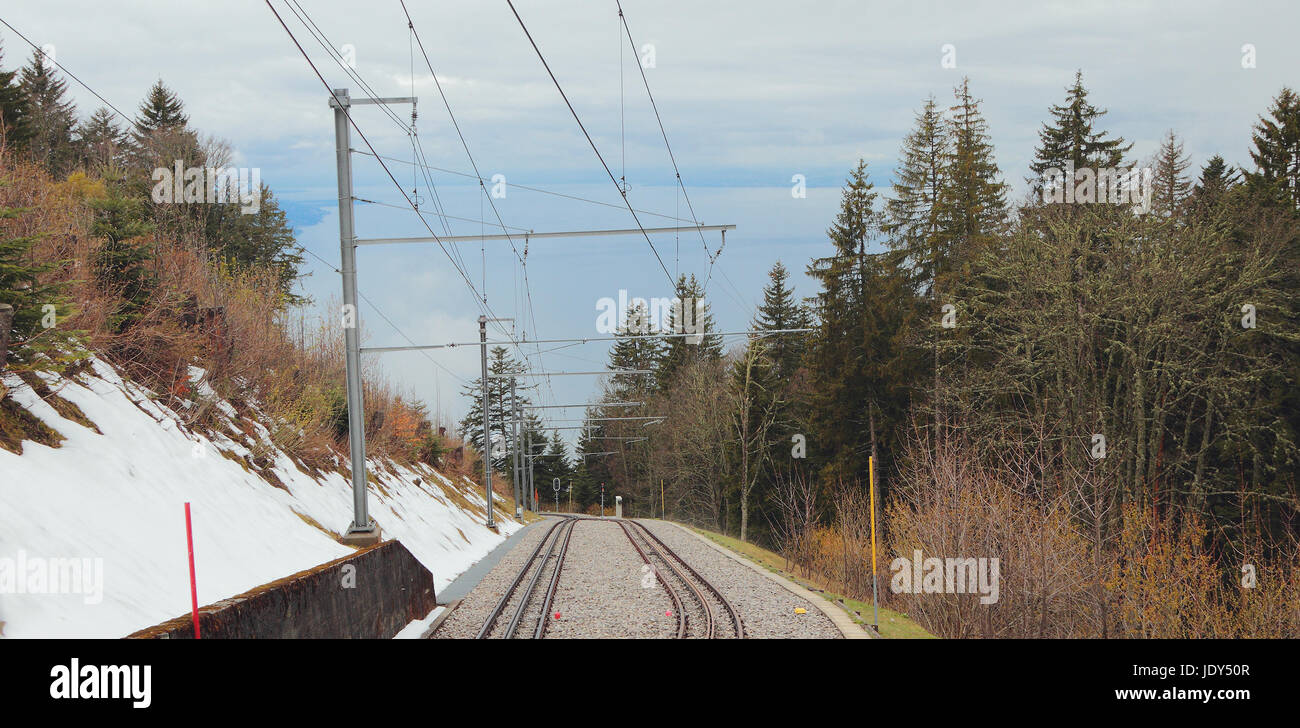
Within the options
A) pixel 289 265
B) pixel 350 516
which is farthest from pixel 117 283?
pixel 289 265

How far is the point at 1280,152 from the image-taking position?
115 ft

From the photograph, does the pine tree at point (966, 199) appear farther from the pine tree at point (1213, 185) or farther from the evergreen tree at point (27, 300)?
the evergreen tree at point (27, 300)

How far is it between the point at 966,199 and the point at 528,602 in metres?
30.5

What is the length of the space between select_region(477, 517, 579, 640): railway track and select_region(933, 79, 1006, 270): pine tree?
71.5ft

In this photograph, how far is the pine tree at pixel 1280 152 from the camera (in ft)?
109

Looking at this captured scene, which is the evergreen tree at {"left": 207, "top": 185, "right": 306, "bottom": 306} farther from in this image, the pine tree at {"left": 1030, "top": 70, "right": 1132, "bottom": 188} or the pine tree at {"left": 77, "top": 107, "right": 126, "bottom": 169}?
the pine tree at {"left": 1030, "top": 70, "right": 1132, "bottom": 188}

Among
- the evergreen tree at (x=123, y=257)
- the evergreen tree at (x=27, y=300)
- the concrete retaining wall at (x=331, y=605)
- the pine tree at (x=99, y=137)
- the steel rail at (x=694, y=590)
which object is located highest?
the pine tree at (x=99, y=137)

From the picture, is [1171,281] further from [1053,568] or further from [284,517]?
[284,517]

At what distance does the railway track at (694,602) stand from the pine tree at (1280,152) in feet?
78.1

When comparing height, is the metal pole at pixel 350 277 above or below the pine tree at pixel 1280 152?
below

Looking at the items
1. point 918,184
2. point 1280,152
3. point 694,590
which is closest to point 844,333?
point 918,184

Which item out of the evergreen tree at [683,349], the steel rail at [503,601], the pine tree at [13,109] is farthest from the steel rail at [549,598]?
the evergreen tree at [683,349]

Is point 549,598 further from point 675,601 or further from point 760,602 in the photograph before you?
point 760,602

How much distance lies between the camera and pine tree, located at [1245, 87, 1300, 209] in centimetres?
3325
